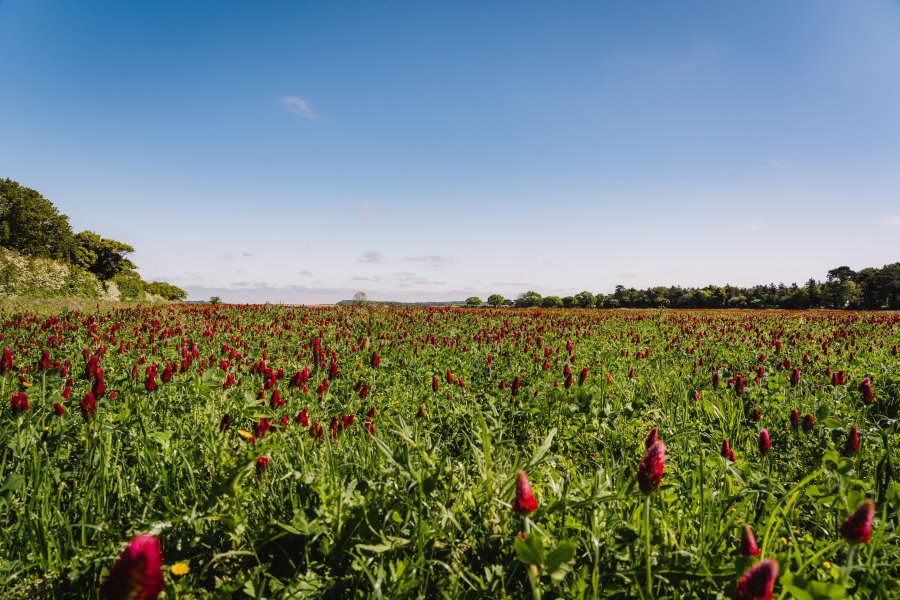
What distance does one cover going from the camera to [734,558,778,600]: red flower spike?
1.08 m

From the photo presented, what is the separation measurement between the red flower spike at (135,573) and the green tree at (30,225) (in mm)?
71226

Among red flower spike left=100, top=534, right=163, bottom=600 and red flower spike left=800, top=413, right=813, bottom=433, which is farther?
red flower spike left=800, top=413, right=813, bottom=433

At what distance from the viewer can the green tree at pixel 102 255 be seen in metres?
59.3

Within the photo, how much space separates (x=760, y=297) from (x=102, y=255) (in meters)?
111

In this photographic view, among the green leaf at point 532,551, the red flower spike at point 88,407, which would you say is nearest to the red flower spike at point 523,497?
the green leaf at point 532,551

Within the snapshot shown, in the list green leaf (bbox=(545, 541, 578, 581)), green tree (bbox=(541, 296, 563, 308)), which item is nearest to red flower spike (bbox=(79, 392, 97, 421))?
green leaf (bbox=(545, 541, 578, 581))

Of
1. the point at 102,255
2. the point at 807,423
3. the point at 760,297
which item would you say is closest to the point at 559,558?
the point at 807,423

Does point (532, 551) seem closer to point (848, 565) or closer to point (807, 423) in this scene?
point (848, 565)

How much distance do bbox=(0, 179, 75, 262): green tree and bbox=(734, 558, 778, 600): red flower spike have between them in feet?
238

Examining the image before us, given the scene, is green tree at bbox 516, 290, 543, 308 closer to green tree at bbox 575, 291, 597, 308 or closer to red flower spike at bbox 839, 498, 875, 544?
green tree at bbox 575, 291, 597, 308

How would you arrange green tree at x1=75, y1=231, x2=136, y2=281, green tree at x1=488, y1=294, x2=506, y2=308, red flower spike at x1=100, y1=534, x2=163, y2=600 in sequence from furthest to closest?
green tree at x1=488, y1=294, x2=506, y2=308 < green tree at x1=75, y1=231, x2=136, y2=281 < red flower spike at x1=100, y1=534, x2=163, y2=600

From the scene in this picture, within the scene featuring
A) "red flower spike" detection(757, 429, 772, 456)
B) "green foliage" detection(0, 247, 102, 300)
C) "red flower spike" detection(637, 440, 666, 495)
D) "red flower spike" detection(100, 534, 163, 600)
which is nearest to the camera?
"red flower spike" detection(100, 534, 163, 600)

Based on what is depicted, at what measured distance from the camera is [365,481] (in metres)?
2.27

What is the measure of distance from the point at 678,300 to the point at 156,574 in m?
84.6
